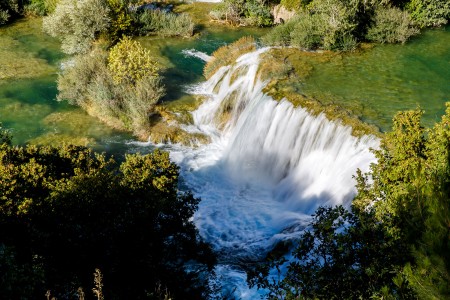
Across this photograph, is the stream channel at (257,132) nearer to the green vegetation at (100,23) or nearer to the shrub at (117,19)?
the green vegetation at (100,23)

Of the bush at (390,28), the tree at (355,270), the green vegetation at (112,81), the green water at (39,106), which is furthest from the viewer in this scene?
the bush at (390,28)

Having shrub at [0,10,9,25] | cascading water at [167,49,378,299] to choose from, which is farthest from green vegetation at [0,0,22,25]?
cascading water at [167,49,378,299]

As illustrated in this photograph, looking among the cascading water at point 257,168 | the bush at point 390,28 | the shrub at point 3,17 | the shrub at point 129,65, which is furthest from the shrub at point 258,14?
the shrub at point 3,17

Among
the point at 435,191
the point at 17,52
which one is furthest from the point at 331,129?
the point at 17,52

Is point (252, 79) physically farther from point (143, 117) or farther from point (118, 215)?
point (118, 215)

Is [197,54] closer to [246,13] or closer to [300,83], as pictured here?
[246,13]

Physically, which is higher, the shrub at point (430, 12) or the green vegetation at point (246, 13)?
the shrub at point (430, 12)

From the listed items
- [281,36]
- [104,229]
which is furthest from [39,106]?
[104,229]
